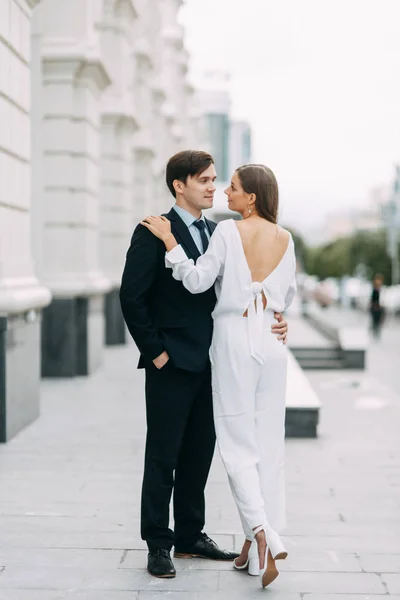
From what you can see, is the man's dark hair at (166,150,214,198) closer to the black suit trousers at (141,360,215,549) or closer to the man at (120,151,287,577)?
the man at (120,151,287,577)

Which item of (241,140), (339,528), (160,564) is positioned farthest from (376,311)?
(241,140)

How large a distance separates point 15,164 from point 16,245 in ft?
2.42

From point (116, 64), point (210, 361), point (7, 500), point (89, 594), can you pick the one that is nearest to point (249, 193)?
point (210, 361)

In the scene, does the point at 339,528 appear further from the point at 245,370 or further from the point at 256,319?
the point at 256,319

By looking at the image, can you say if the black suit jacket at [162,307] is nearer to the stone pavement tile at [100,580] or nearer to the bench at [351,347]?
the stone pavement tile at [100,580]

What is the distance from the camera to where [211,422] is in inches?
191

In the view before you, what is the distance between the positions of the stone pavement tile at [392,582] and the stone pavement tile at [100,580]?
0.81 m

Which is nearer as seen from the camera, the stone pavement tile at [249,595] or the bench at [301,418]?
the stone pavement tile at [249,595]

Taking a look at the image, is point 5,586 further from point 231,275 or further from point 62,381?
point 62,381

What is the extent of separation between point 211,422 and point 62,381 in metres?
8.12

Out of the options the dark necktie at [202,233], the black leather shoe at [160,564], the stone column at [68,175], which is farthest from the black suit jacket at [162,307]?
the stone column at [68,175]

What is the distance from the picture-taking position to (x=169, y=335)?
4594 millimetres

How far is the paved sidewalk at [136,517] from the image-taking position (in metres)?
4.50

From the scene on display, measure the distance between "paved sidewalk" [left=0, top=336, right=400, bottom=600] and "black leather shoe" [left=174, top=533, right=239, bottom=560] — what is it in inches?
2.3
